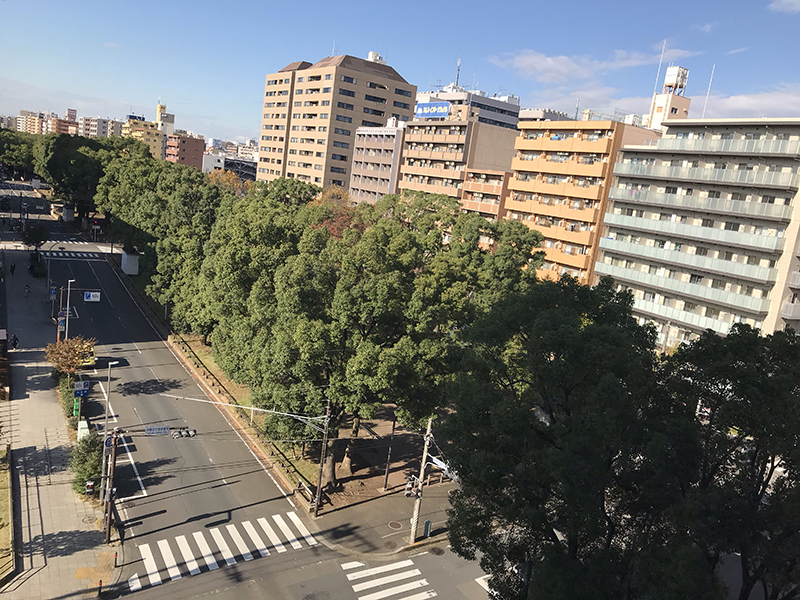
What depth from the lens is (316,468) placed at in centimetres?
3478

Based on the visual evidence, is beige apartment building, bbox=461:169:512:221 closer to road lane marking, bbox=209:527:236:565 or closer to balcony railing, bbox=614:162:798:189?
balcony railing, bbox=614:162:798:189

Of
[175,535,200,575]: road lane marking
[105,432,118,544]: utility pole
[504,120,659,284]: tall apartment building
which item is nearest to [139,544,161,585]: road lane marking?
[175,535,200,575]: road lane marking

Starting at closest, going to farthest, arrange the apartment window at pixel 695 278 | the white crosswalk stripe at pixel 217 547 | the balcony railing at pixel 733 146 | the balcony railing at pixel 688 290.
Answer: the white crosswalk stripe at pixel 217 547 → the balcony railing at pixel 733 146 → the balcony railing at pixel 688 290 → the apartment window at pixel 695 278

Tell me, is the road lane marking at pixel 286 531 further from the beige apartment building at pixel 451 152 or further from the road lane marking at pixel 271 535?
the beige apartment building at pixel 451 152

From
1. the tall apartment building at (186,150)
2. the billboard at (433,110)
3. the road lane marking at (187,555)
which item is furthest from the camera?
the tall apartment building at (186,150)

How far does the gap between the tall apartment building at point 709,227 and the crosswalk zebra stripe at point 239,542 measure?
132ft

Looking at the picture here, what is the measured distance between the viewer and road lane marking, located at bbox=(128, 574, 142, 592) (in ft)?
78.0

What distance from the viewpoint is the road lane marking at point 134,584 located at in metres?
23.8

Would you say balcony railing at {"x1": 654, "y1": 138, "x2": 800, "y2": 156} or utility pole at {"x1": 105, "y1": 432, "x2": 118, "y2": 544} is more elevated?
balcony railing at {"x1": 654, "y1": 138, "x2": 800, "y2": 156}

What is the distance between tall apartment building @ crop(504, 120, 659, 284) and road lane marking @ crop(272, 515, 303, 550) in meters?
37.3

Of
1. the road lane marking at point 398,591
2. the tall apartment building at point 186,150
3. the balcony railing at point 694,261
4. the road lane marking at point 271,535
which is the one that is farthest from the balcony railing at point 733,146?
the tall apartment building at point 186,150

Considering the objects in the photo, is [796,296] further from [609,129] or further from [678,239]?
[609,129]

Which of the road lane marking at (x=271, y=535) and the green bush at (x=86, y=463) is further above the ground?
the green bush at (x=86, y=463)

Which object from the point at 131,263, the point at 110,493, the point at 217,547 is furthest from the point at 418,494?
the point at 131,263
